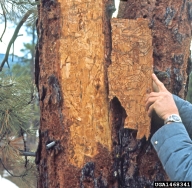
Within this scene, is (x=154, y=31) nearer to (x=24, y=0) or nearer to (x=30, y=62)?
(x=24, y=0)

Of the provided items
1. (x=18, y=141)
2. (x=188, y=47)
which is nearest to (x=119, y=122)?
(x=188, y=47)

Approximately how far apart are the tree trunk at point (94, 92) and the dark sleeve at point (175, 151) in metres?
0.15

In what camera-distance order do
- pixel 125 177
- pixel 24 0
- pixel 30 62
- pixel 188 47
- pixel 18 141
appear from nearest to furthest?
pixel 125 177 < pixel 188 47 < pixel 18 141 < pixel 24 0 < pixel 30 62

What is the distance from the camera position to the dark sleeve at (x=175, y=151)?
79cm

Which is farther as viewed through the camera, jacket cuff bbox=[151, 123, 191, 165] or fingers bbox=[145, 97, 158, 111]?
fingers bbox=[145, 97, 158, 111]

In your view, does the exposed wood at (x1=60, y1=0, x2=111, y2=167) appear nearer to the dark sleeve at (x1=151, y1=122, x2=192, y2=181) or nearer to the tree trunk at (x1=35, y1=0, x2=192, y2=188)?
the tree trunk at (x1=35, y1=0, x2=192, y2=188)

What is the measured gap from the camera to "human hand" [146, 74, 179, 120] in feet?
2.98

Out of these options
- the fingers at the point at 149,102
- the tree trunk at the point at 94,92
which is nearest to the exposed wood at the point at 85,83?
the tree trunk at the point at 94,92

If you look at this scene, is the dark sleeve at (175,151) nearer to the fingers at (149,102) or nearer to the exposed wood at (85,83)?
the fingers at (149,102)

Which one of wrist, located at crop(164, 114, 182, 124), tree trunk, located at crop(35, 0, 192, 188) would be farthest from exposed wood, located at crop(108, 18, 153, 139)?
wrist, located at crop(164, 114, 182, 124)

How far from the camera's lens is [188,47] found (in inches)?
43.8

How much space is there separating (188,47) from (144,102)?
264 millimetres

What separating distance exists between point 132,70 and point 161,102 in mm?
143

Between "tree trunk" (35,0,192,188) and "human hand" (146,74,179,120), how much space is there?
4 centimetres
